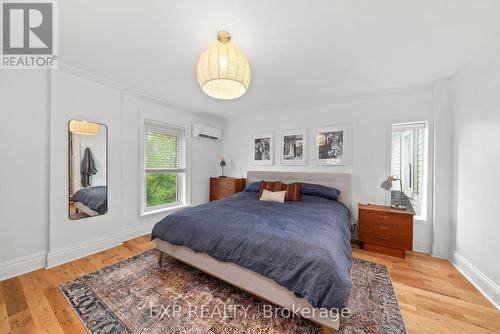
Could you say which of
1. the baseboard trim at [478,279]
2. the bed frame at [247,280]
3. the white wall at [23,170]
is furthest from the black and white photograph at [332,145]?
the white wall at [23,170]

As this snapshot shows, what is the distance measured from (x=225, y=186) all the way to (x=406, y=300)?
10.5 ft

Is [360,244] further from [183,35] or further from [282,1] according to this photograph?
[183,35]

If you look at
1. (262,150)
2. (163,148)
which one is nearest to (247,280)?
(262,150)

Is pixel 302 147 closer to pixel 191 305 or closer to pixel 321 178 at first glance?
pixel 321 178

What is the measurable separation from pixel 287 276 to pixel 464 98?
2872 millimetres

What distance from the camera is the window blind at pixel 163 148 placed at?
10.7 feet

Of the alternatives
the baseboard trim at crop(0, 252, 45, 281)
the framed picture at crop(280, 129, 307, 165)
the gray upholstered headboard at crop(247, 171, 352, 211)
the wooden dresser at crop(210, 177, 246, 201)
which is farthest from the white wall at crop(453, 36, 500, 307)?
the baseboard trim at crop(0, 252, 45, 281)

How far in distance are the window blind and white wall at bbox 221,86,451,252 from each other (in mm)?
1931

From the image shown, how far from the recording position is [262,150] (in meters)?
3.98

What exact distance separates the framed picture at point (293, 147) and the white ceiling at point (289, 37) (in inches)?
46.4

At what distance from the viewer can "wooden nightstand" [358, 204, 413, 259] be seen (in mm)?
2406

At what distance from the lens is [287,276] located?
4.33ft

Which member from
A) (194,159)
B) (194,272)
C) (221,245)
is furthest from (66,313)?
(194,159)

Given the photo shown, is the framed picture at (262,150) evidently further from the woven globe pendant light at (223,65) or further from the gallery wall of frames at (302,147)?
the woven globe pendant light at (223,65)
